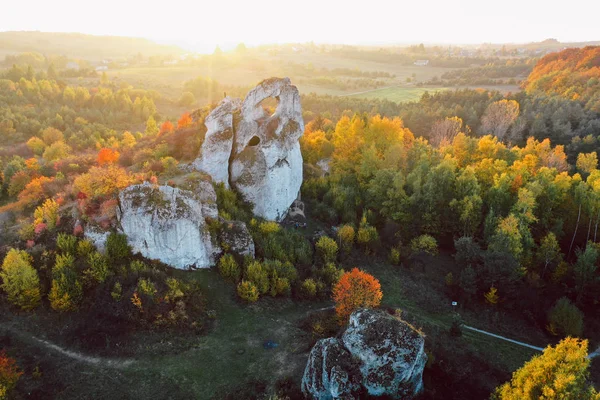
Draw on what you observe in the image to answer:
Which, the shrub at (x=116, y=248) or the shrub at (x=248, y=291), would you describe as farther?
the shrub at (x=248, y=291)

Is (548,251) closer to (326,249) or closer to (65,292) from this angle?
(326,249)

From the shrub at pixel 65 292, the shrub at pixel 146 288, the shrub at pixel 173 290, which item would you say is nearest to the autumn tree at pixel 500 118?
the shrub at pixel 173 290

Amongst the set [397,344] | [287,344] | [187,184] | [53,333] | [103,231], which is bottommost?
[287,344]

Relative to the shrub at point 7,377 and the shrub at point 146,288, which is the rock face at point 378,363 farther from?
the shrub at point 7,377

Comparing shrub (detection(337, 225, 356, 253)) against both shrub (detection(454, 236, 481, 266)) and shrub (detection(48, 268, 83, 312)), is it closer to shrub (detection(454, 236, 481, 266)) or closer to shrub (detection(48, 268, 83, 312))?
shrub (detection(454, 236, 481, 266))

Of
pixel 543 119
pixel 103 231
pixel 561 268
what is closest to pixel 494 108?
pixel 543 119

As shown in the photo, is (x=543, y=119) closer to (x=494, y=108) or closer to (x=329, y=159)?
(x=494, y=108)
